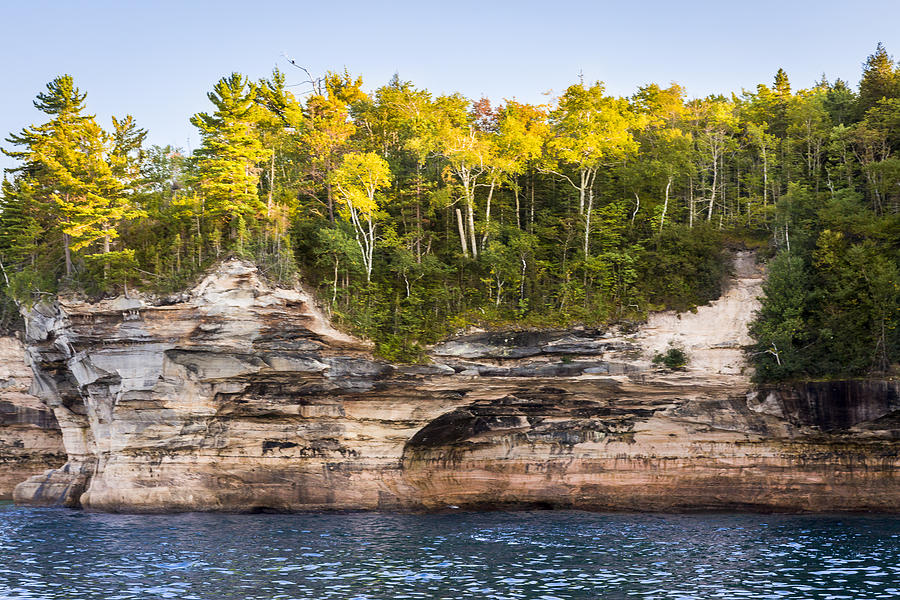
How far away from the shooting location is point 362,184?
39.4m

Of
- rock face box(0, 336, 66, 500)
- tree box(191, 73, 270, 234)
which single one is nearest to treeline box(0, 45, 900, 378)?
tree box(191, 73, 270, 234)

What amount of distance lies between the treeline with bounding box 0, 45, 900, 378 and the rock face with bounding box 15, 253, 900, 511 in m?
1.57

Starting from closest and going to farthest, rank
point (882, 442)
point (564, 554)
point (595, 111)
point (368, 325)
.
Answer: point (564, 554) → point (882, 442) → point (368, 325) → point (595, 111)

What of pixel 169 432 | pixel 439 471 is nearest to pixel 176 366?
pixel 169 432

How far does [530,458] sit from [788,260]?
15459mm

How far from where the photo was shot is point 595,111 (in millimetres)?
41156

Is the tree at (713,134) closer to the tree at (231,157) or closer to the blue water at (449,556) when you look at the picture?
the blue water at (449,556)

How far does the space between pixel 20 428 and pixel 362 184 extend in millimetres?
27645

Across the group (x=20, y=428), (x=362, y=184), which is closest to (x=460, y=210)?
→ (x=362, y=184)

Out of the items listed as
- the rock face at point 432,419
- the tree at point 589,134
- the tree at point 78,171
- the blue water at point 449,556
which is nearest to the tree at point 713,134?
the tree at point 589,134

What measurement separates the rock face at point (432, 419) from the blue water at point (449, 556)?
2107 millimetres

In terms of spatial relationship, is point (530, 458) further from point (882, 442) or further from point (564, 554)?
point (882, 442)

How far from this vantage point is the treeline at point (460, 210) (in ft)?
121

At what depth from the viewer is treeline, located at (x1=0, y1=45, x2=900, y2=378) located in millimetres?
36906
